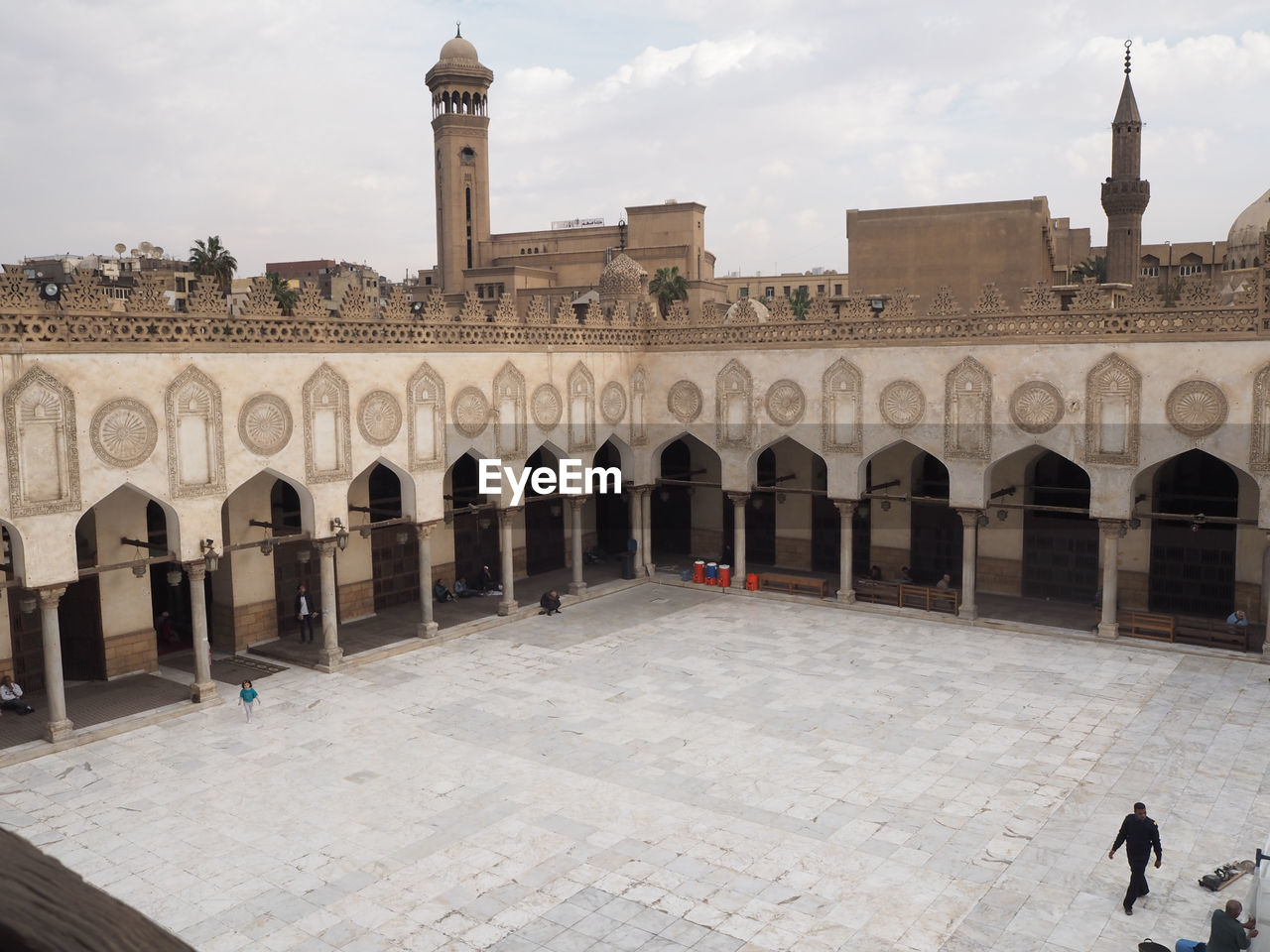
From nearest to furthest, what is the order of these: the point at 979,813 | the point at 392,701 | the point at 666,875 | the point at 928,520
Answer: the point at 666,875
the point at 979,813
the point at 392,701
the point at 928,520

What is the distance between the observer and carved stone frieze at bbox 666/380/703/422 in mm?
25016

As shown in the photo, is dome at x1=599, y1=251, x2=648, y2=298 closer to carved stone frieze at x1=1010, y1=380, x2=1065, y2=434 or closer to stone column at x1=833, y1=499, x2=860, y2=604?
stone column at x1=833, y1=499, x2=860, y2=604

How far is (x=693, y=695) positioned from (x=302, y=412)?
26.9 ft

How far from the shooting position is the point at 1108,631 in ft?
65.5

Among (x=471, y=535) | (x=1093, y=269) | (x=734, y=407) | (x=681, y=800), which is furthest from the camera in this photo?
(x=1093, y=269)

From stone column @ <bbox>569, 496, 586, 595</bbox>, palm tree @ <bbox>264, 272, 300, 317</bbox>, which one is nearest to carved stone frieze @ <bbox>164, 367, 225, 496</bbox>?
palm tree @ <bbox>264, 272, 300, 317</bbox>

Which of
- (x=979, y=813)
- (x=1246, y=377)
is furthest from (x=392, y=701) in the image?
(x=1246, y=377)

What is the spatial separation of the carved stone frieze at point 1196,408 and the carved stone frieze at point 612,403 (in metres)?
11.6

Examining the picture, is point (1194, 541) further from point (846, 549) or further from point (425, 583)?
point (425, 583)

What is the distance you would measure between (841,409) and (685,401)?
13.2 feet

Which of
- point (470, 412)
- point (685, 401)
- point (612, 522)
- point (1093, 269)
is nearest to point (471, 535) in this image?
point (470, 412)

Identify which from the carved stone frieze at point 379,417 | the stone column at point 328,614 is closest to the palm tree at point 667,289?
the carved stone frieze at point 379,417

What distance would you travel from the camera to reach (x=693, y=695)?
1703cm

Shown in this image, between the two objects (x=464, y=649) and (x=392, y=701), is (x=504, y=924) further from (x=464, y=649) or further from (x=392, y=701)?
(x=464, y=649)
